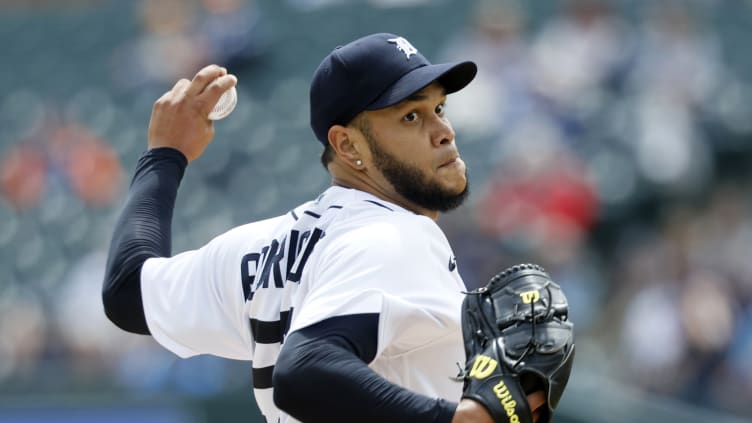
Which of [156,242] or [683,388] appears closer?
[156,242]

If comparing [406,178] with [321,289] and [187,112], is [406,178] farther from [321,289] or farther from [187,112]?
[187,112]

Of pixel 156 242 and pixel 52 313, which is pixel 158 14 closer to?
pixel 52 313

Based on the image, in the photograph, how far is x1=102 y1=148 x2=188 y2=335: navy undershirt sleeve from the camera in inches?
113

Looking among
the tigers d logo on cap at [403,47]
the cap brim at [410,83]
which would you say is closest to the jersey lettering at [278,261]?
the cap brim at [410,83]

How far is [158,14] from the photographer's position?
459 inches

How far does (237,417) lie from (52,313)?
3303 millimetres

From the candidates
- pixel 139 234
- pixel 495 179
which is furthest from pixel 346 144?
pixel 495 179

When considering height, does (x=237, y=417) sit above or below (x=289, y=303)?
below

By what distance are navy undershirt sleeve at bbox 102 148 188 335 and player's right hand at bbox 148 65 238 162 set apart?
30mm

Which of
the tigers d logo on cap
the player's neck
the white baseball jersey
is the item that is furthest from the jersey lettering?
the tigers d logo on cap

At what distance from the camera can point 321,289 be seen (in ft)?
7.89

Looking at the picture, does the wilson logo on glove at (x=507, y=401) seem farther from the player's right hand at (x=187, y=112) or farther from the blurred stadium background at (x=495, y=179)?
the blurred stadium background at (x=495, y=179)

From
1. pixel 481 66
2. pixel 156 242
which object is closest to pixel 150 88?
pixel 481 66

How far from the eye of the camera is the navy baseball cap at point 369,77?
265cm
